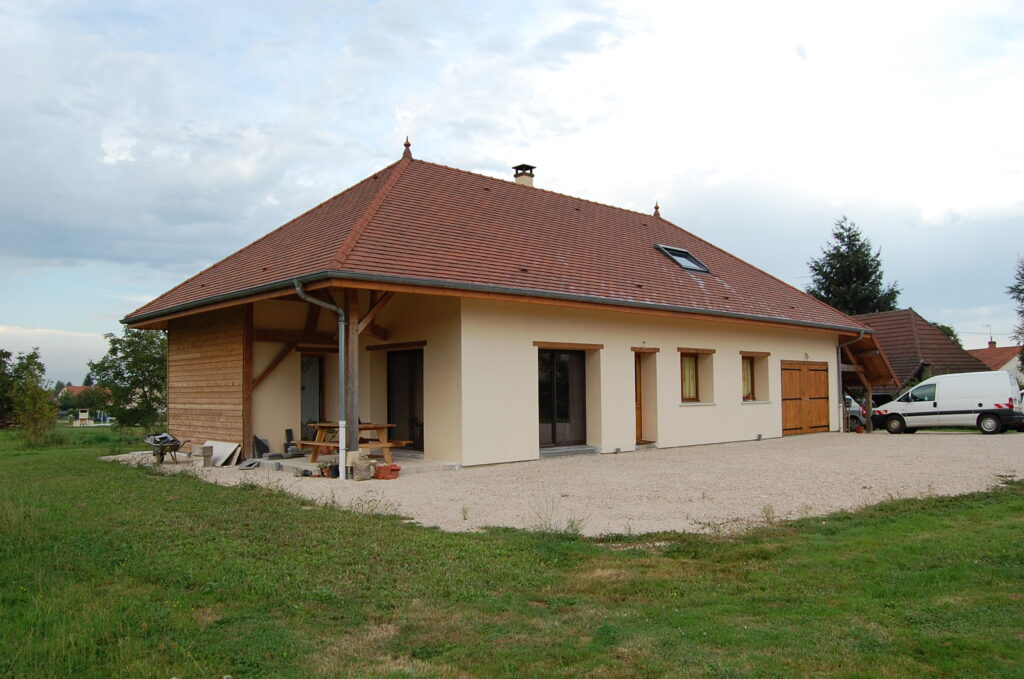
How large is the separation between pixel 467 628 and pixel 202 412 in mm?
12470

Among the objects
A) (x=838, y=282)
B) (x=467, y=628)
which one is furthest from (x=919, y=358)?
(x=467, y=628)

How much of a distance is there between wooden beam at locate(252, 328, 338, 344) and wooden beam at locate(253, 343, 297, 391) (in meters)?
0.14

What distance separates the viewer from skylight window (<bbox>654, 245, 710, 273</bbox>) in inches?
784

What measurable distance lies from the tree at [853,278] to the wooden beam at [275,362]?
1405 inches

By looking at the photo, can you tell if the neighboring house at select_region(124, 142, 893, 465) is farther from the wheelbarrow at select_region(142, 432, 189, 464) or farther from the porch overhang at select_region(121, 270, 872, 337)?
the wheelbarrow at select_region(142, 432, 189, 464)

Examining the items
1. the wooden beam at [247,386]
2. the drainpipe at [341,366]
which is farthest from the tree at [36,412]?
the drainpipe at [341,366]

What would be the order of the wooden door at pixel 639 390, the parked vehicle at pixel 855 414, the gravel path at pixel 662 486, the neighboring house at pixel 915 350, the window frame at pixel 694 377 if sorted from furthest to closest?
1. the neighboring house at pixel 915 350
2. the parked vehicle at pixel 855 414
3. the window frame at pixel 694 377
4. the wooden door at pixel 639 390
5. the gravel path at pixel 662 486

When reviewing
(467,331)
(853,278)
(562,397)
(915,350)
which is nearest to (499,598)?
(467,331)

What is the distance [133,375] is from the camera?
3181 centimetres

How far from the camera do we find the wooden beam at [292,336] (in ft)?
47.4

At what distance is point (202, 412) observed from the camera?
1577cm

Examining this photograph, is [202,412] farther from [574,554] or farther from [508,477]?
[574,554]

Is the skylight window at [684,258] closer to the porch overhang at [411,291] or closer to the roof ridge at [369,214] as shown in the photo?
the porch overhang at [411,291]

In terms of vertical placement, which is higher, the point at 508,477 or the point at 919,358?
the point at 919,358
